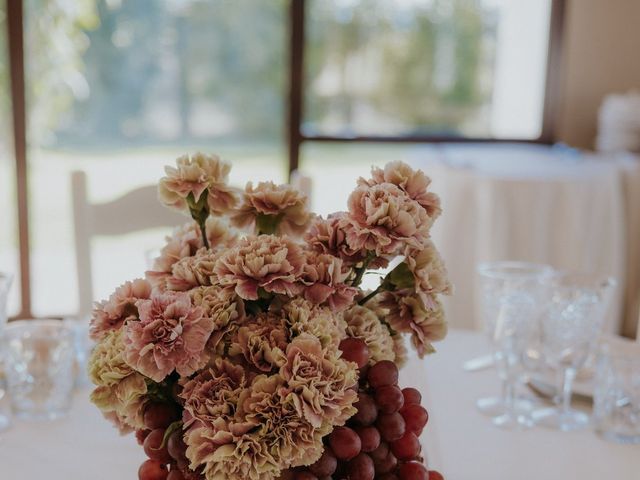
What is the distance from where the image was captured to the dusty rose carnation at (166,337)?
0.65 meters

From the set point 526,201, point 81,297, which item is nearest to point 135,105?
point 526,201

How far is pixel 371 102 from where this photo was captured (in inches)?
152

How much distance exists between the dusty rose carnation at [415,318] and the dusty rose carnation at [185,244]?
0.17 metres

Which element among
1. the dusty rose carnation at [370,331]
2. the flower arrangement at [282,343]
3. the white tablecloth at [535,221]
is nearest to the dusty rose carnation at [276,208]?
the flower arrangement at [282,343]

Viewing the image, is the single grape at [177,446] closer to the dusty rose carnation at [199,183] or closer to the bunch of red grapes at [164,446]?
the bunch of red grapes at [164,446]

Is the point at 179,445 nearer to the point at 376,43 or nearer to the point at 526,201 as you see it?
the point at 526,201

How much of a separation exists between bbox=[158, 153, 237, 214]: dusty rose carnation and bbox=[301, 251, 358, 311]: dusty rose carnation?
139 mm

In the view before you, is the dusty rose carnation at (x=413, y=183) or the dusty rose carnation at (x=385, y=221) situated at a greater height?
the dusty rose carnation at (x=413, y=183)

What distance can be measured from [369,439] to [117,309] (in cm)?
24

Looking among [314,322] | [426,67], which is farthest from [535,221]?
[314,322]

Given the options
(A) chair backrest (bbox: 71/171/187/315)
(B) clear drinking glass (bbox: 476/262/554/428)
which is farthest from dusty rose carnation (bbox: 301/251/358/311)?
(A) chair backrest (bbox: 71/171/187/315)

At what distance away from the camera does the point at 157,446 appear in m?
0.70

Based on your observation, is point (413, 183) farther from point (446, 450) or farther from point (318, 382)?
point (446, 450)

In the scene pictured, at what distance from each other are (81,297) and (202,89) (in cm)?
218
